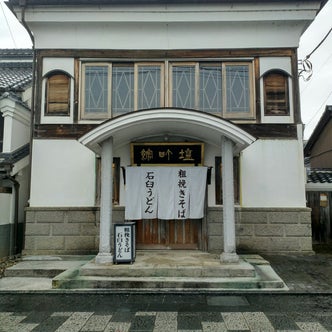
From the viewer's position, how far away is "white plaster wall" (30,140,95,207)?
10070 mm

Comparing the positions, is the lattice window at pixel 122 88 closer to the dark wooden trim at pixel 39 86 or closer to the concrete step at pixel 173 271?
the dark wooden trim at pixel 39 86

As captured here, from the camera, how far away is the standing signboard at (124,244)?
26.4ft

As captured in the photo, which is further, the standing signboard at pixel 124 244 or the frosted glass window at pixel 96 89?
the frosted glass window at pixel 96 89

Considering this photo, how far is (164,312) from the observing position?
19.2 ft

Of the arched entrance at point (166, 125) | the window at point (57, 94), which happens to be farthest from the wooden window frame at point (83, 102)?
the arched entrance at point (166, 125)

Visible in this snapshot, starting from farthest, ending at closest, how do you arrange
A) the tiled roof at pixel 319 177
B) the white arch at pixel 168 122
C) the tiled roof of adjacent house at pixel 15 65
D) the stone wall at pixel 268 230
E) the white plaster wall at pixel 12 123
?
the tiled roof of adjacent house at pixel 15 65
the tiled roof at pixel 319 177
the white plaster wall at pixel 12 123
the stone wall at pixel 268 230
the white arch at pixel 168 122

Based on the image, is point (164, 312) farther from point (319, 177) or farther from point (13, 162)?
point (319, 177)

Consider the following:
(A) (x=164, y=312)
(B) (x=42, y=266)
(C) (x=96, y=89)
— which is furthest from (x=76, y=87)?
(A) (x=164, y=312)

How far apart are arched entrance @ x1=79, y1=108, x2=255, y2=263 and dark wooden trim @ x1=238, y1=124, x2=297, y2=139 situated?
167 centimetres

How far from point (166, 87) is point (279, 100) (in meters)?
3.63

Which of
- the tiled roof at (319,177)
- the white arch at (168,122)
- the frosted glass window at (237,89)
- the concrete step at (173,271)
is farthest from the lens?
the tiled roof at (319,177)

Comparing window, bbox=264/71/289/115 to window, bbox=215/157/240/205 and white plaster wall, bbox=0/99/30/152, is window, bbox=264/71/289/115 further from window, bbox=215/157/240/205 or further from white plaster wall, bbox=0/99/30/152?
white plaster wall, bbox=0/99/30/152

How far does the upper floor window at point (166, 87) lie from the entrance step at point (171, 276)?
4.83 m

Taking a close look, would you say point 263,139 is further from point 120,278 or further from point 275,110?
point 120,278
